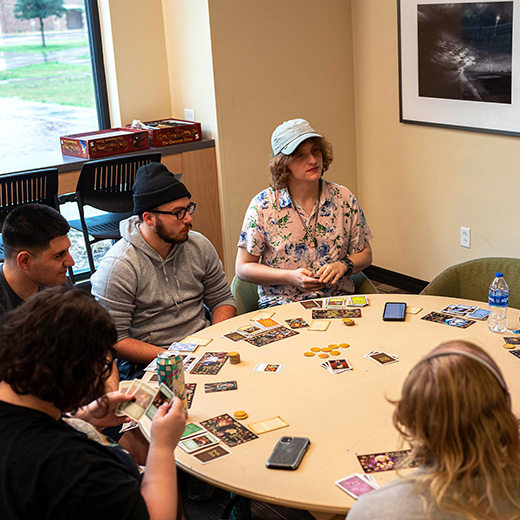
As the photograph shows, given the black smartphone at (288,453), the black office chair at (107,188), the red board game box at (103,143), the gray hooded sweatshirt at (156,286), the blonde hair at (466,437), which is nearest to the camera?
the blonde hair at (466,437)

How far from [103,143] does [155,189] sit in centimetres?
172

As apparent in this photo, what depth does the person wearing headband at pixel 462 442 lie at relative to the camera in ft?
3.73

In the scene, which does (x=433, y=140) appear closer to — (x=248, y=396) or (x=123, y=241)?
(x=123, y=241)

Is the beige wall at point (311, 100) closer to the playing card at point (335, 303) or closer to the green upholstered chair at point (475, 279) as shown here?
the green upholstered chair at point (475, 279)

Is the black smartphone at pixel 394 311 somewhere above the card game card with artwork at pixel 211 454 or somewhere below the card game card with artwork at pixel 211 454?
above

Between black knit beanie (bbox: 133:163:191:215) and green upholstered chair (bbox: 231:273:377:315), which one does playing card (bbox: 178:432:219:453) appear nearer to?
black knit beanie (bbox: 133:163:191:215)

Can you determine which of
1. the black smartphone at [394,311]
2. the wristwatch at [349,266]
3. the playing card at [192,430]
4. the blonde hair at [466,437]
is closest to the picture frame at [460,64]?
the wristwatch at [349,266]

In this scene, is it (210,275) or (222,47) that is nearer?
(210,275)

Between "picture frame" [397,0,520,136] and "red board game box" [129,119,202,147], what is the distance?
54.2 inches

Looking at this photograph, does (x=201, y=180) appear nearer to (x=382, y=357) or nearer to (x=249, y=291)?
(x=249, y=291)

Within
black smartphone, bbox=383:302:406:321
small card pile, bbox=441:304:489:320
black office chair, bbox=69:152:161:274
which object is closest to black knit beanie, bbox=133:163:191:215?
black smartphone, bbox=383:302:406:321

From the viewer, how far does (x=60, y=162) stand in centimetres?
415

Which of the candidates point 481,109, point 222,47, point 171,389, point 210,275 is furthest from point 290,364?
point 222,47

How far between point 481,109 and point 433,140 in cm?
43
